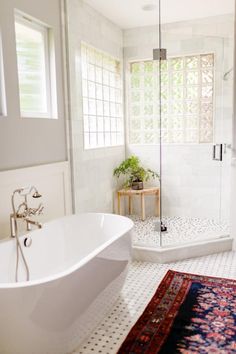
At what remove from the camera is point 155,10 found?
3.95m

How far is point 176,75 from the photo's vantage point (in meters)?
4.30

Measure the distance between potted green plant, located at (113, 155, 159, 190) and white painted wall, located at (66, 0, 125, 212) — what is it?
115 mm

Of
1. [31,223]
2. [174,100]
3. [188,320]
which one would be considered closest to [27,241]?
[31,223]

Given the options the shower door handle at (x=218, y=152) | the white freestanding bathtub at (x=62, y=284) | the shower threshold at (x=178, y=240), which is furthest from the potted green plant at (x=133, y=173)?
the white freestanding bathtub at (x=62, y=284)

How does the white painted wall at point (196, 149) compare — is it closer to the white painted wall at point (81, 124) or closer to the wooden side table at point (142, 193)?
the wooden side table at point (142, 193)

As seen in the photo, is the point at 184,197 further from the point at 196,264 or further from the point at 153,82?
the point at 153,82

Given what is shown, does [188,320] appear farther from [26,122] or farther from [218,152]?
[218,152]

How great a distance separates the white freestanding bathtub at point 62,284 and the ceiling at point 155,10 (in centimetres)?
238

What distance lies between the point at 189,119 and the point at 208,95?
0.37m

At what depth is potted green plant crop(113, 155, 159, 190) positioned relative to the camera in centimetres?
442

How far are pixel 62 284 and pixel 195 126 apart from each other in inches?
124

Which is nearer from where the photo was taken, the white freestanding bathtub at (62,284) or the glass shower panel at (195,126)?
the white freestanding bathtub at (62,284)

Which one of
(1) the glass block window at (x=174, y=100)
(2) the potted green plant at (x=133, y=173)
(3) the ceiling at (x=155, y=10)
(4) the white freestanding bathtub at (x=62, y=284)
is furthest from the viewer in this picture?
(2) the potted green plant at (x=133, y=173)

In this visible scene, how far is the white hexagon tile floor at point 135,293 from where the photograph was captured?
2.10 metres
